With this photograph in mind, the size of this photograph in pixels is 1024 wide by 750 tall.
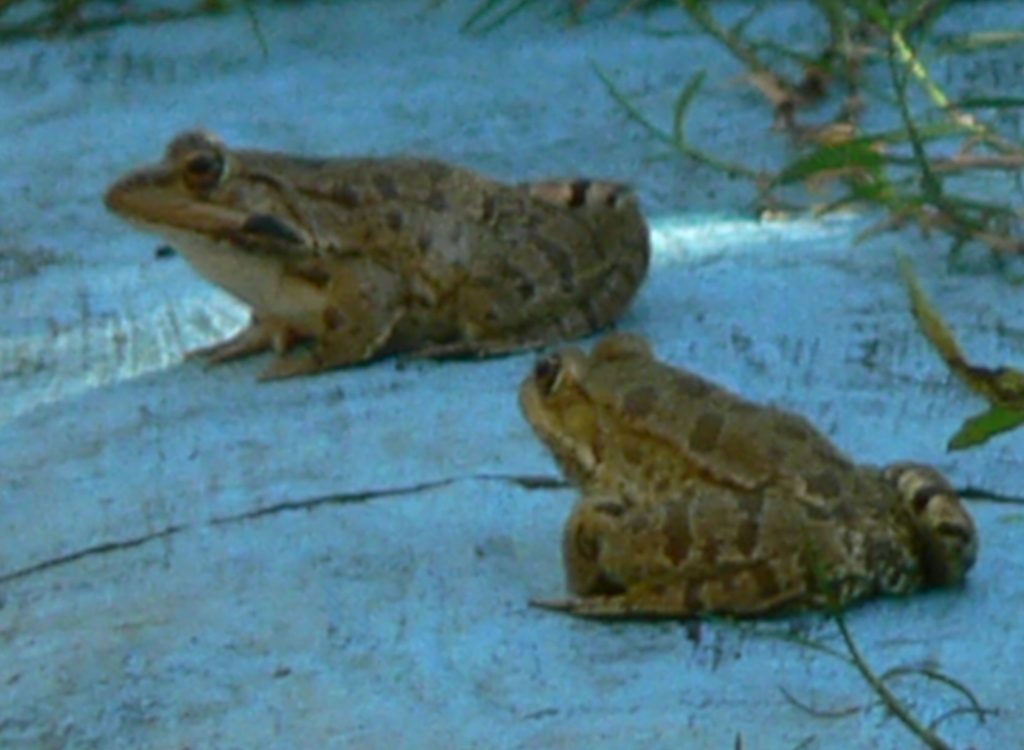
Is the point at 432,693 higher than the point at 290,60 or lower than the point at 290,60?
higher

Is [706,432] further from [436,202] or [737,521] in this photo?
[436,202]

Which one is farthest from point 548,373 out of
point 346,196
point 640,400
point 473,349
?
point 346,196

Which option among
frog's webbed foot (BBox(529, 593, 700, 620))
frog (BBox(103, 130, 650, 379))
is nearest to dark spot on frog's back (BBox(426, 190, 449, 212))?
frog (BBox(103, 130, 650, 379))

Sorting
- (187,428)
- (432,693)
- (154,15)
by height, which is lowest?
(154,15)

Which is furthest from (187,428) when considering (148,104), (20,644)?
(148,104)

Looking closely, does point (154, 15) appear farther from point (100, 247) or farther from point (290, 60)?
point (100, 247)

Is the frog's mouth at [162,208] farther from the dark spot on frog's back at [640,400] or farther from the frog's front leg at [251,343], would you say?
the dark spot on frog's back at [640,400]
